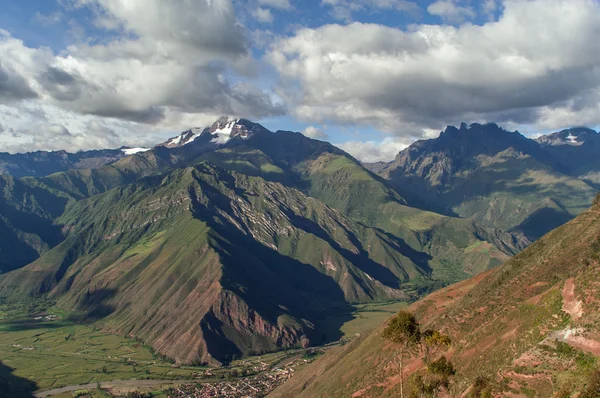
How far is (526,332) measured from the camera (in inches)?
3760

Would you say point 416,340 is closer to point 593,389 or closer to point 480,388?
point 480,388

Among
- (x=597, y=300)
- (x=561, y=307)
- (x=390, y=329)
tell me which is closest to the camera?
(x=390, y=329)

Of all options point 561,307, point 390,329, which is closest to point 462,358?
point 561,307

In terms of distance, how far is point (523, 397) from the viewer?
80.6 metres

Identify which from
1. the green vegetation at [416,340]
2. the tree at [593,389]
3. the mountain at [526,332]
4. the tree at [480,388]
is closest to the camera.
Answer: the tree at [593,389]

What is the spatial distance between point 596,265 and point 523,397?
3393 centimetres

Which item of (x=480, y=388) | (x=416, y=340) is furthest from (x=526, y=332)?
(x=416, y=340)

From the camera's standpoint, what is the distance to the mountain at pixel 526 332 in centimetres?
8220

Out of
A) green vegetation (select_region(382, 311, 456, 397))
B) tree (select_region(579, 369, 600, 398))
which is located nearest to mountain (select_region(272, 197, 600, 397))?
tree (select_region(579, 369, 600, 398))

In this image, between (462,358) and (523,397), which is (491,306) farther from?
(523,397)

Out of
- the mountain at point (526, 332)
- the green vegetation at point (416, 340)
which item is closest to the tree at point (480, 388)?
the mountain at point (526, 332)

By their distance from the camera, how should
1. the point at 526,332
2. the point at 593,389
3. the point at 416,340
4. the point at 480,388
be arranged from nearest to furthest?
the point at 593,389
the point at 416,340
the point at 480,388
the point at 526,332

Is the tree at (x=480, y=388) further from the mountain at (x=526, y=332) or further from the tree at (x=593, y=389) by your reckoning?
the tree at (x=593, y=389)

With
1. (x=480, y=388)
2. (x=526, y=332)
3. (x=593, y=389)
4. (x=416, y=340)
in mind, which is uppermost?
(x=416, y=340)
